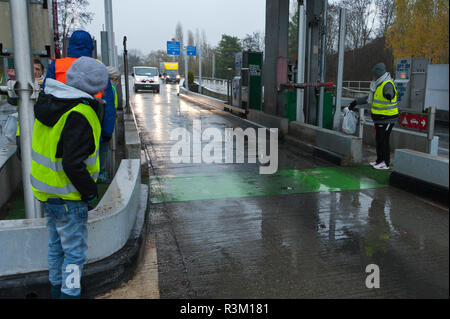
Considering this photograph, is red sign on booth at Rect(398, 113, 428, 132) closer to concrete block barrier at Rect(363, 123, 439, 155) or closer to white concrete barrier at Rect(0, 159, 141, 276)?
concrete block barrier at Rect(363, 123, 439, 155)

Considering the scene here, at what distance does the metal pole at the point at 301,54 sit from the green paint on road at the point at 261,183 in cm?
335

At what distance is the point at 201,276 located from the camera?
12.3ft

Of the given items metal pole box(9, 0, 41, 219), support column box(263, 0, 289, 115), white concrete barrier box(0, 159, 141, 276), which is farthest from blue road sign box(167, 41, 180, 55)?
white concrete barrier box(0, 159, 141, 276)

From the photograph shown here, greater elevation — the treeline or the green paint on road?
the treeline

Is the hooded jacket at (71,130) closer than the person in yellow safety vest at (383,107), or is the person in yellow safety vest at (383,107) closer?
the hooded jacket at (71,130)

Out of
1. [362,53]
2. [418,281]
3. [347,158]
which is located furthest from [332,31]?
[418,281]

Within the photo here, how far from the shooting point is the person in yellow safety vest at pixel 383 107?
719 centimetres

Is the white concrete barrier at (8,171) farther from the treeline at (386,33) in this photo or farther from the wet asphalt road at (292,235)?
the treeline at (386,33)

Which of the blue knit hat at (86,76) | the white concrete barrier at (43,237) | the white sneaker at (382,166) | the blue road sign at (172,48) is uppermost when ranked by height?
the blue road sign at (172,48)

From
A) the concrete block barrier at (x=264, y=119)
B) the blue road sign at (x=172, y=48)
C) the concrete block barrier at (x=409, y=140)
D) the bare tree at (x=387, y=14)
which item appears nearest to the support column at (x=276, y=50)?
the concrete block barrier at (x=264, y=119)

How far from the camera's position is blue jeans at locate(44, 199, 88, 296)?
9.78 feet

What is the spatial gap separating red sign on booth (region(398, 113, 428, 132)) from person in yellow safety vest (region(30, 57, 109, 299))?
6350mm

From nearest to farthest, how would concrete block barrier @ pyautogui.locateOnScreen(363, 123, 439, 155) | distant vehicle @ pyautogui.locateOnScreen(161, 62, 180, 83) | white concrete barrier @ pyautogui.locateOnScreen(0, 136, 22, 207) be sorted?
white concrete barrier @ pyautogui.locateOnScreen(0, 136, 22, 207) < concrete block barrier @ pyautogui.locateOnScreen(363, 123, 439, 155) < distant vehicle @ pyautogui.locateOnScreen(161, 62, 180, 83)
